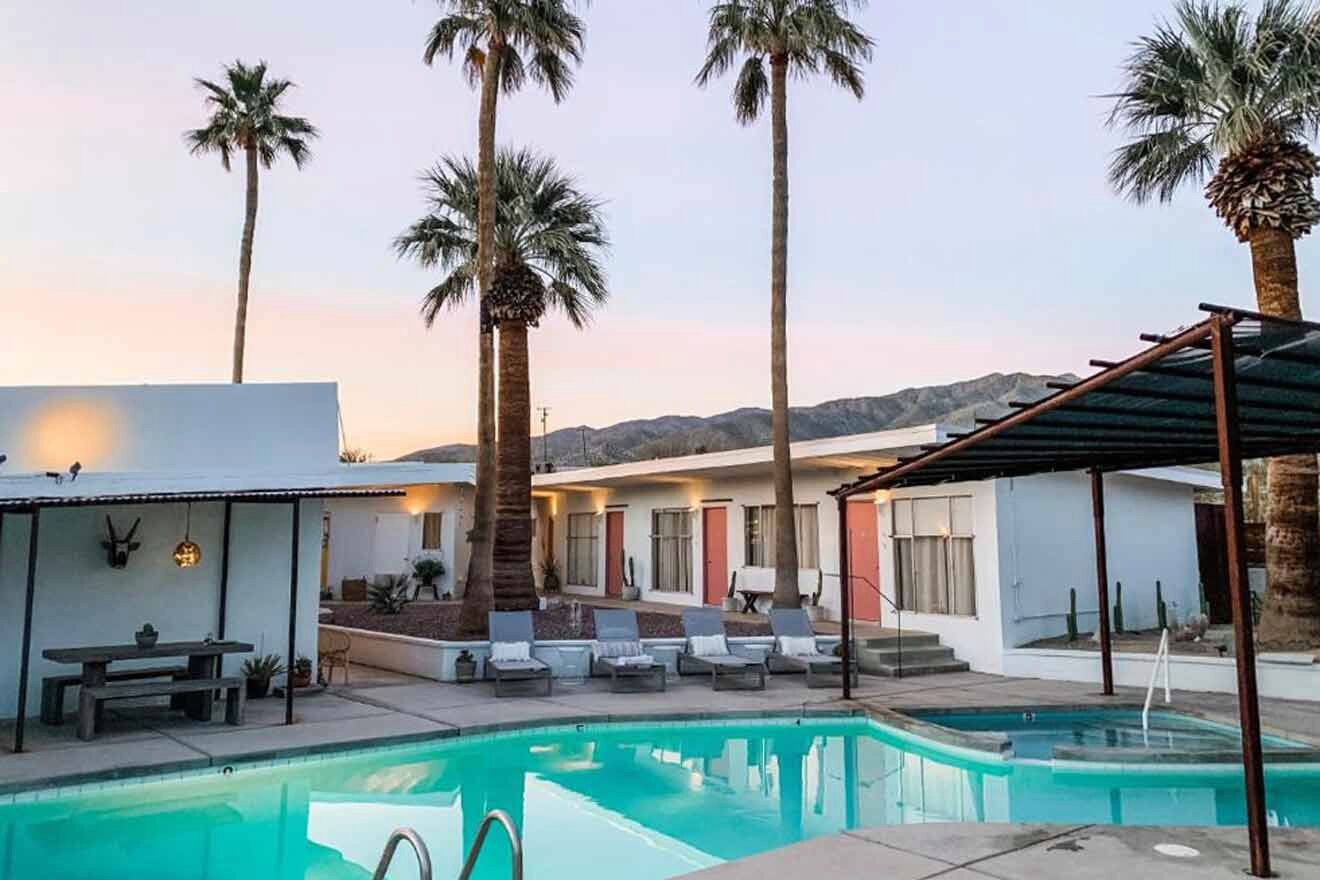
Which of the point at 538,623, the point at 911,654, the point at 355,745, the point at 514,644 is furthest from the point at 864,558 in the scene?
the point at 355,745

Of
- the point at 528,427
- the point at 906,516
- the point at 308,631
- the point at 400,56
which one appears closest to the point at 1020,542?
the point at 906,516

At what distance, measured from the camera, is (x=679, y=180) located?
805 inches

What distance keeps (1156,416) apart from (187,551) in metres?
10.1

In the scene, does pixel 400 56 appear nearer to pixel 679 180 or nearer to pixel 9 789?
pixel 679 180

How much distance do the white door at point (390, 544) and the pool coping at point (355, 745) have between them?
13297mm

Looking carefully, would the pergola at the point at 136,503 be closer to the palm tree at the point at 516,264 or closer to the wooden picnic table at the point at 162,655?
the wooden picnic table at the point at 162,655

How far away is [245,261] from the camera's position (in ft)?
69.6

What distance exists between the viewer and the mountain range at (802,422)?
74.2 meters

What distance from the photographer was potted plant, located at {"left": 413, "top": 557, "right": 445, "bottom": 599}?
70.9 feet

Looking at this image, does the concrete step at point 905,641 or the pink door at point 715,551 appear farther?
the pink door at point 715,551

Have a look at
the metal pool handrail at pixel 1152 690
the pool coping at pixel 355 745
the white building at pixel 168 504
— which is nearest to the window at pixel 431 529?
the white building at pixel 168 504

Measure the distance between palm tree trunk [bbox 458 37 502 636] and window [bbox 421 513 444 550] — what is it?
916 centimetres

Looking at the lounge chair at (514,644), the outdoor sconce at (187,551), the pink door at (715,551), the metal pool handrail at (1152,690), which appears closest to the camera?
the metal pool handrail at (1152,690)

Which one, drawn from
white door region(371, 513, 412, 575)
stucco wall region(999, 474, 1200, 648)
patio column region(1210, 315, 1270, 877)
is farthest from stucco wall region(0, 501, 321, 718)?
white door region(371, 513, 412, 575)
